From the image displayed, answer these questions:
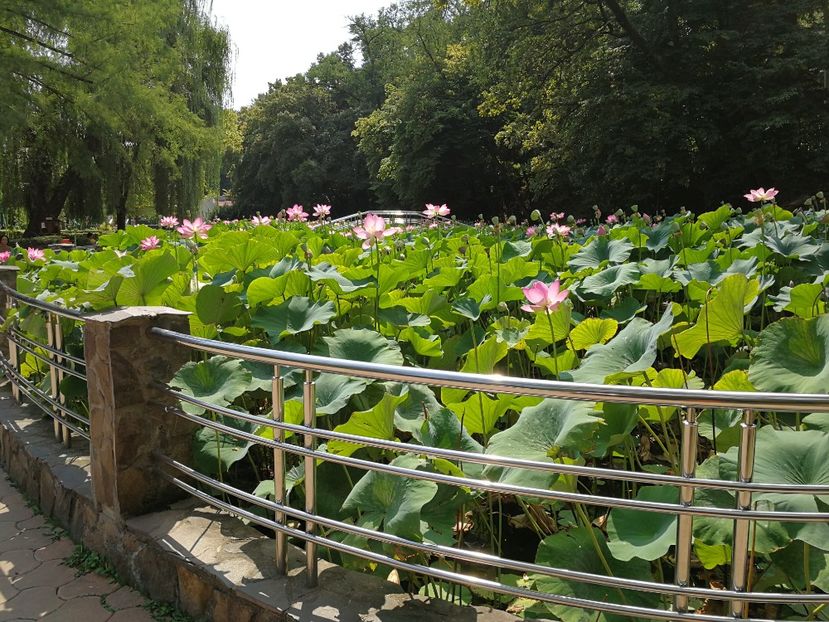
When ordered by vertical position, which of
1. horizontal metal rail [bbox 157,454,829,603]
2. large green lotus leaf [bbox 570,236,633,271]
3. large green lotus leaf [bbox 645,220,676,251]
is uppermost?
large green lotus leaf [bbox 645,220,676,251]

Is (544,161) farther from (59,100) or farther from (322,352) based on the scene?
(322,352)

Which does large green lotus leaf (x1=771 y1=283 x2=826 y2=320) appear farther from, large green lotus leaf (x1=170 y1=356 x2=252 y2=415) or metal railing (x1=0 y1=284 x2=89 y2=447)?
metal railing (x1=0 y1=284 x2=89 y2=447)

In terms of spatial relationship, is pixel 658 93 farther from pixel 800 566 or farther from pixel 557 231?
pixel 800 566

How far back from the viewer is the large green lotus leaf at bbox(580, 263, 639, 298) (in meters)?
Answer: 2.60

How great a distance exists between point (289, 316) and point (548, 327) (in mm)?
915

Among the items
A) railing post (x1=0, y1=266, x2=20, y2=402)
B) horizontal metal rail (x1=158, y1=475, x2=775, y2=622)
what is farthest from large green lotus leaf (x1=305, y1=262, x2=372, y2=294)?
railing post (x1=0, y1=266, x2=20, y2=402)

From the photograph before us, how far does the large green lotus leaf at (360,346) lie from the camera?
2.09m

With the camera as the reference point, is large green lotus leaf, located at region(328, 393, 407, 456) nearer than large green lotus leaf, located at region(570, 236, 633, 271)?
Yes

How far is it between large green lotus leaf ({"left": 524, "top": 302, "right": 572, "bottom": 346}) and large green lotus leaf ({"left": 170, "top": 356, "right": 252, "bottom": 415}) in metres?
0.90

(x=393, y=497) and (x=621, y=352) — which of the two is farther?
(x=621, y=352)

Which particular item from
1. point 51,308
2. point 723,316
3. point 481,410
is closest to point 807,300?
point 723,316

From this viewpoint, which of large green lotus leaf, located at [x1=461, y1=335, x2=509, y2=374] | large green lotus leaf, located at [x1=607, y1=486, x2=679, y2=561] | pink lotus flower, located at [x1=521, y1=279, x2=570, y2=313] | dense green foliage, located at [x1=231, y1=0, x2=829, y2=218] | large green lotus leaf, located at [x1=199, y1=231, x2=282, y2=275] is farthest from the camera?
dense green foliage, located at [x1=231, y1=0, x2=829, y2=218]

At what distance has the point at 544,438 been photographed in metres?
1.47

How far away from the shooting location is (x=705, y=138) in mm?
13992
